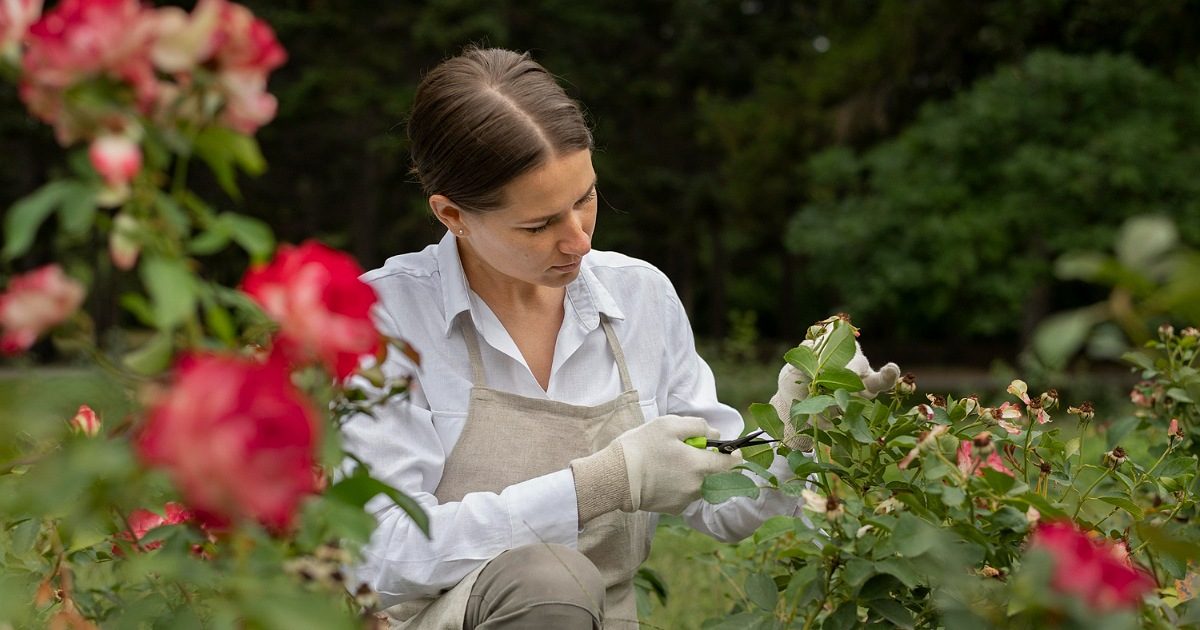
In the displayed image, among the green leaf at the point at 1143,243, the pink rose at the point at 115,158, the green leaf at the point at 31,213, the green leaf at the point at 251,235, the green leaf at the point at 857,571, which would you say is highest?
the green leaf at the point at 1143,243

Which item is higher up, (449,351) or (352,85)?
(449,351)

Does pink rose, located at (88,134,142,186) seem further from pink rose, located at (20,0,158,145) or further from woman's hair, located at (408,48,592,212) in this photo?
woman's hair, located at (408,48,592,212)

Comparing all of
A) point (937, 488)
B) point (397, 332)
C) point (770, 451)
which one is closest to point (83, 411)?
point (397, 332)

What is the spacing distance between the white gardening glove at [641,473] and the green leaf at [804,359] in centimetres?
21

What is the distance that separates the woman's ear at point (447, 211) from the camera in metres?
1.94

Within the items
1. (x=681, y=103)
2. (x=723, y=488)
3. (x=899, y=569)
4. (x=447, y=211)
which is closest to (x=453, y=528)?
(x=723, y=488)

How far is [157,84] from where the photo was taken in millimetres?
829

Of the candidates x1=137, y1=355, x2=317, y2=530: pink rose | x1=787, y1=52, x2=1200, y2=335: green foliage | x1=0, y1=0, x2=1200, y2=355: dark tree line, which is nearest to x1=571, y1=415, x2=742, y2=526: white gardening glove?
x1=137, y1=355, x2=317, y2=530: pink rose

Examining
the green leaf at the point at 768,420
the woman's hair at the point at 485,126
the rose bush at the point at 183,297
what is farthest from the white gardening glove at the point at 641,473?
the rose bush at the point at 183,297

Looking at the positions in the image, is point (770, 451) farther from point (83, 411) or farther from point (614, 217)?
point (614, 217)

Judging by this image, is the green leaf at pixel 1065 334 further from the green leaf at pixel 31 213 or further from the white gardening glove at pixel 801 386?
the white gardening glove at pixel 801 386

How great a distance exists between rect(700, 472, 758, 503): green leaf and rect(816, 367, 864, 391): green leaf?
0.18 metres

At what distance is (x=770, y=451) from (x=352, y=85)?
14563mm

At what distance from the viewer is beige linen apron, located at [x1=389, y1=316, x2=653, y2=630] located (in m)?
1.88
